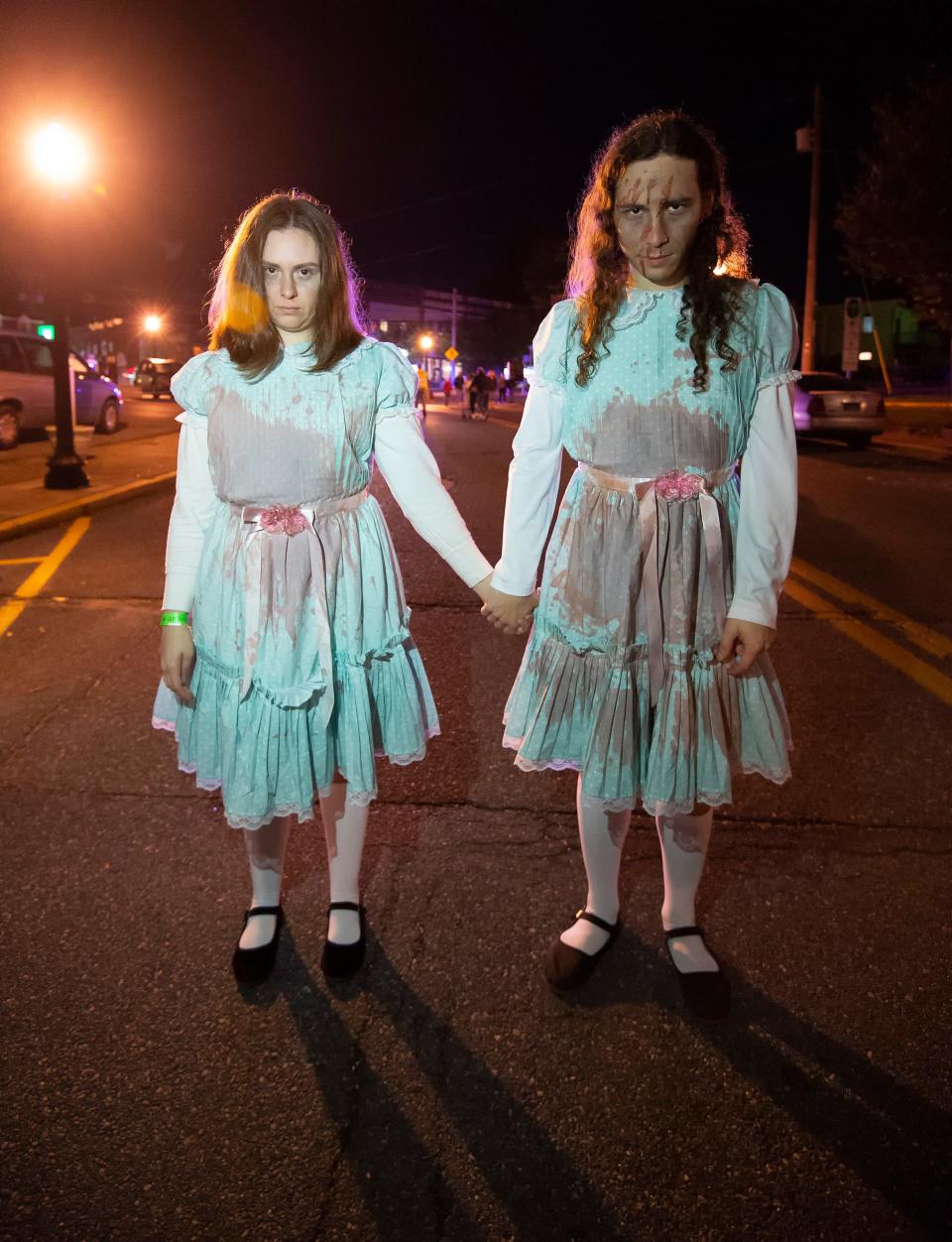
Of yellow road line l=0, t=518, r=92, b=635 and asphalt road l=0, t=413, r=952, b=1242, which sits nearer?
asphalt road l=0, t=413, r=952, b=1242

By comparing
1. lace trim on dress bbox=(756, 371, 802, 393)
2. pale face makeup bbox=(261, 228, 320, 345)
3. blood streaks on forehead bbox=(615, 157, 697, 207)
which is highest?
blood streaks on forehead bbox=(615, 157, 697, 207)

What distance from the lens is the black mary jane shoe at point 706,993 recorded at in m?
2.35

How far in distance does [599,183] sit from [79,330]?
8065 centimetres

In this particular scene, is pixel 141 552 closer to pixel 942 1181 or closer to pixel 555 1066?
pixel 555 1066

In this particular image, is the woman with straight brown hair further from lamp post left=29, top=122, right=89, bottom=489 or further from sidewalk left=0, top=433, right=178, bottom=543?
lamp post left=29, top=122, right=89, bottom=489

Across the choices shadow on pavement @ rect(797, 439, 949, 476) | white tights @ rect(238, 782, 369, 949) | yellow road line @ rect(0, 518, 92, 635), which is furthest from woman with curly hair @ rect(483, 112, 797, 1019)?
shadow on pavement @ rect(797, 439, 949, 476)

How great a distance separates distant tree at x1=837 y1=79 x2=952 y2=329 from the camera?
19.7 meters

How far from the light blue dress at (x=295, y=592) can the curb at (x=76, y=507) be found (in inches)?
279

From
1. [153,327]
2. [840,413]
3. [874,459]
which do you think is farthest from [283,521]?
[153,327]

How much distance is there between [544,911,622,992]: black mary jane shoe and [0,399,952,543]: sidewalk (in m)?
7.52

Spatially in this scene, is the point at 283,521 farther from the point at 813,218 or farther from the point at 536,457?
the point at 813,218

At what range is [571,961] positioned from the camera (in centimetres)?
248

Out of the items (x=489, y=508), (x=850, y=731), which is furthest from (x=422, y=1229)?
(x=489, y=508)

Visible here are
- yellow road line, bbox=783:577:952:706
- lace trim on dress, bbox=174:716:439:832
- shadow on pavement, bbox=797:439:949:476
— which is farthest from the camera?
shadow on pavement, bbox=797:439:949:476
